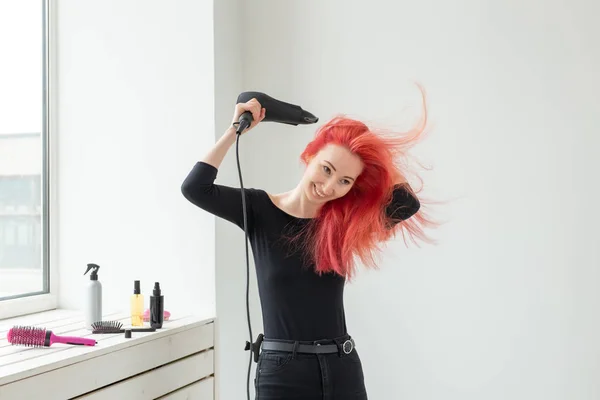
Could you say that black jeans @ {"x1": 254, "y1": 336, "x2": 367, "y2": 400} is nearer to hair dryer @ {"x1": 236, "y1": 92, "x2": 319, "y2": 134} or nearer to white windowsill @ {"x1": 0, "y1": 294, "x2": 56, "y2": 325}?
hair dryer @ {"x1": 236, "y1": 92, "x2": 319, "y2": 134}

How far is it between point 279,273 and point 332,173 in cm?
27

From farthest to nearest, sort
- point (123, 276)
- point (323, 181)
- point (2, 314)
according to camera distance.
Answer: point (123, 276) < point (2, 314) < point (323, 181)

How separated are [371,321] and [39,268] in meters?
1.11

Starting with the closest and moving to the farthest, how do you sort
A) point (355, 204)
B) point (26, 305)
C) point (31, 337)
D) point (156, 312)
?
1. point (31, 337)
2. point (355, 204)
3. point (156, 312)
4. point (26, 305)

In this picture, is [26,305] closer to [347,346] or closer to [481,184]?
[347,346]

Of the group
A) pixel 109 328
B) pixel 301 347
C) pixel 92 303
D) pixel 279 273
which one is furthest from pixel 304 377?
pixel 92 303

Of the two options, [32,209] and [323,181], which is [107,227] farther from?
[323,181]

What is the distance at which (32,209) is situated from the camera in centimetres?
215

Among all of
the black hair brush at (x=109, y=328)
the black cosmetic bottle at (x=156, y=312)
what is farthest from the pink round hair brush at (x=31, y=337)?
the black cosmetic bottle at (x=156, y=312)

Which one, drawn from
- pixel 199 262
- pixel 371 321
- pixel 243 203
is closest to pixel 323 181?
pixel 243 203

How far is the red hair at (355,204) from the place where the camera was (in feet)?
5.05

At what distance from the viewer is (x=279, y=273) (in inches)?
61.6

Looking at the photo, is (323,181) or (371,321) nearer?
(323,181)

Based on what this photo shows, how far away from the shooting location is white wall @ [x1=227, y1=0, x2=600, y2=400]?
1948 mm
